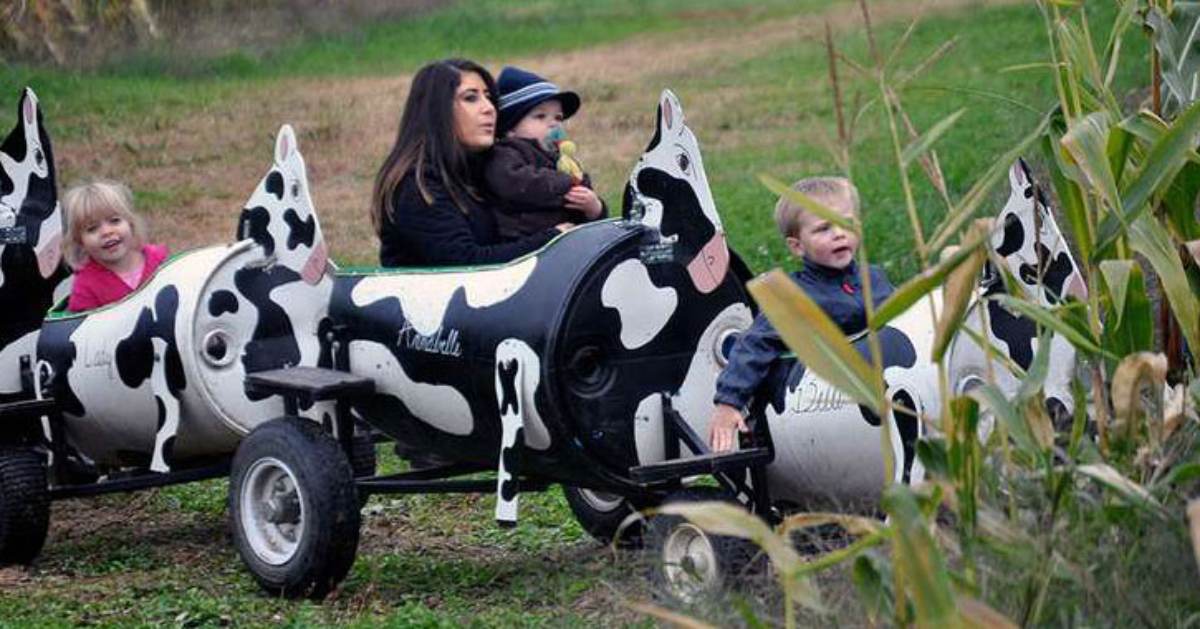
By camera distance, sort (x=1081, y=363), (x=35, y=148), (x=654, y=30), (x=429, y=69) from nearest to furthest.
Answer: (x=1081, y=363), (x=429, y=69), (x=35, y=148), (x=654, y=30)

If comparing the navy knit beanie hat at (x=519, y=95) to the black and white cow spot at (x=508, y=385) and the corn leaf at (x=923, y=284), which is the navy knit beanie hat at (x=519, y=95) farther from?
the corn leaf at (x=923, y=284)

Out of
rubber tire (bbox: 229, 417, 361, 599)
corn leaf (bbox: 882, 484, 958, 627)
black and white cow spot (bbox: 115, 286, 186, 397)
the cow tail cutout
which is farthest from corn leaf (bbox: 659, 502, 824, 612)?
black and white cow spot (bbox: 115, 286, 186, 397)

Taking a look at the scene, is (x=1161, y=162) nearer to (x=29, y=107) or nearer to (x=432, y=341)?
(x=432, y=341)

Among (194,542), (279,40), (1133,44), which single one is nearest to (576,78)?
(279,40)

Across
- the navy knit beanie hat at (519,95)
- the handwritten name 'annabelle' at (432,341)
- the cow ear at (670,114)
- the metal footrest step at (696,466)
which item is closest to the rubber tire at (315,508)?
the handwritten name 'annabelle' at (432,341)

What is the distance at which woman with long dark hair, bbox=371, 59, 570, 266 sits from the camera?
662 cm

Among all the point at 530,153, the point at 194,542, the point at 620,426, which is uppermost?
the point at 530,153

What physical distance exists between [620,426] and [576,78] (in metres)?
14.0

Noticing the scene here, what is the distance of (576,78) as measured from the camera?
19766mm

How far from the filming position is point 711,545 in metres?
5.75

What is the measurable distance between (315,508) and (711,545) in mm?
1179

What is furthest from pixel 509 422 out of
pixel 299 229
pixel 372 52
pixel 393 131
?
pixel 372 52

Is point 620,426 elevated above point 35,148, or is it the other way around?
point 35,148

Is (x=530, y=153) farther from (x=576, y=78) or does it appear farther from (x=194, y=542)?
(x=576, y=78)
